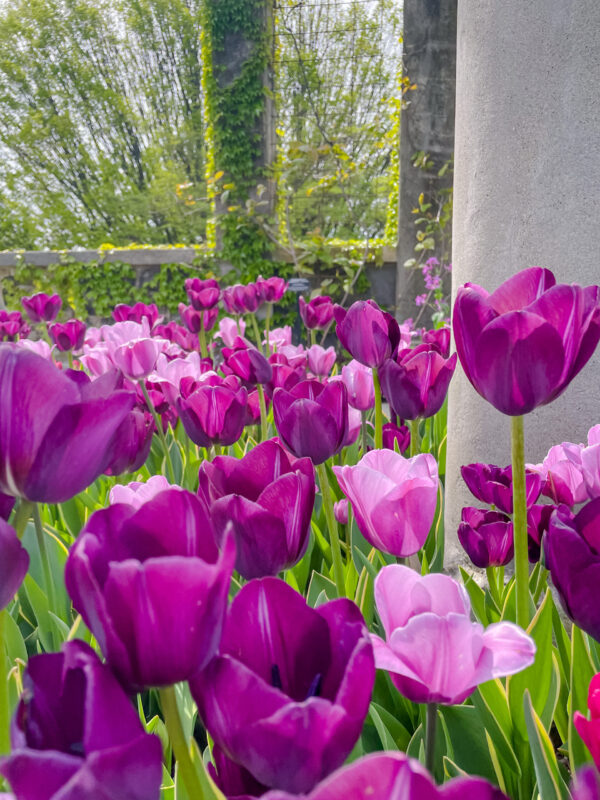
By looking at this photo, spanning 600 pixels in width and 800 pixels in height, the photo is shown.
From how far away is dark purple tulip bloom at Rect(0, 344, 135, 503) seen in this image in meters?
0.40

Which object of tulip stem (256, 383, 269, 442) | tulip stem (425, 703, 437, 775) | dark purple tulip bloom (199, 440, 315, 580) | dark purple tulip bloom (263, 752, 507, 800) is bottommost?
tulip stem (256, 383, 269, 442)

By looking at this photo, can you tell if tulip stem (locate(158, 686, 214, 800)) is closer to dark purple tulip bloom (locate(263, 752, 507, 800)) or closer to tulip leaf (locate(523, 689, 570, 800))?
dark purple tulip bloom (locate(263, 752, 507, 800))

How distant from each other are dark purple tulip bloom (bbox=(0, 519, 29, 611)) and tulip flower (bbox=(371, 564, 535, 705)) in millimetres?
210

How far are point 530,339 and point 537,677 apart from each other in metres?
0.37

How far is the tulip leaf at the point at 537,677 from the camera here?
70 centimetres

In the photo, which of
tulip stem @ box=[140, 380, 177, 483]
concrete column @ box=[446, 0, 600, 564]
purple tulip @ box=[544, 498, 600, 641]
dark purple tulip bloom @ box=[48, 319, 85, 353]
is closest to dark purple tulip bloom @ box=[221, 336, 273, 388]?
tulip stem @ box=[140, 380, 177, 483]

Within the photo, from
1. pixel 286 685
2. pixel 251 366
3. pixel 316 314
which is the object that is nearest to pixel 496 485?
pixel 286 685

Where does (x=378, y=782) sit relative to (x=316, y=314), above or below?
above

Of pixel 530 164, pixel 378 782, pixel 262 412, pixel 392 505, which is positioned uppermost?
pixel 530 164

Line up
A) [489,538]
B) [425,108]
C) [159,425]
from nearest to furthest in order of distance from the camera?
1. [489,538]
2. [159,425]
3. [425,108]

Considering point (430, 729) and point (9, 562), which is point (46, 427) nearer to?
point (9, 562)

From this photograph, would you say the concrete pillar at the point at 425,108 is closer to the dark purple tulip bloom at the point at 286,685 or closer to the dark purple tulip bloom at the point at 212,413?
the dark purple tulip bloom at the point at 212,413

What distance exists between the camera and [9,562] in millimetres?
380

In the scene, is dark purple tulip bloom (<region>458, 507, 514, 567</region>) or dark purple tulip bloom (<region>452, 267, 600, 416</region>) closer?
dark purple tulip bloom (<region>452, 267, 600, 416</region>)
